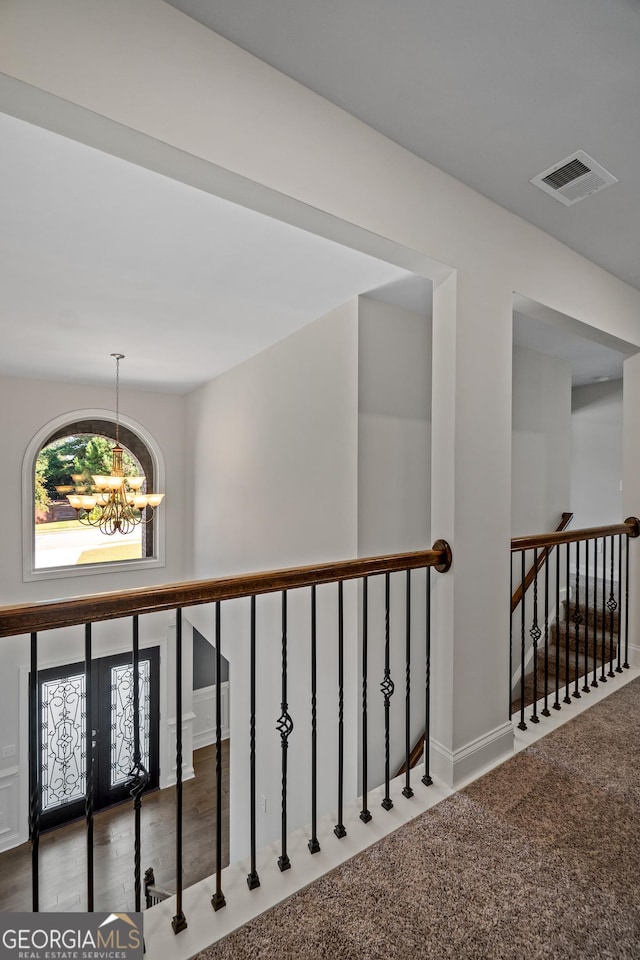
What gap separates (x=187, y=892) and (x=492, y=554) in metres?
1.64

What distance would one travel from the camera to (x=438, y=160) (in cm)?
185

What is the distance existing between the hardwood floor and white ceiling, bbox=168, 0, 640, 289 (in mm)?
5696

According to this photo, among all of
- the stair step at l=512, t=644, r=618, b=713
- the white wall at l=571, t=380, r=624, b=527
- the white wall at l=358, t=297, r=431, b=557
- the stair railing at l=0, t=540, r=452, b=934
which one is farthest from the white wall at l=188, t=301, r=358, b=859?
the white wall at l=571, t=380, r=624, b=527

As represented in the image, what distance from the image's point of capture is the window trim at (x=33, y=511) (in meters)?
5.34

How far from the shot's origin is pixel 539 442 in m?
4.41

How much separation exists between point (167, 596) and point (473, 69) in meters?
1.81

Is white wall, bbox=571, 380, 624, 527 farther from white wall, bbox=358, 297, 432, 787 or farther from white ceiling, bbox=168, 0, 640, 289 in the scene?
white ceiling, bbox=168, 0, 640, 289

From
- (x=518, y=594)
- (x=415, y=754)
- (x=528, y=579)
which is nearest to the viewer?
(x=415, y=754)

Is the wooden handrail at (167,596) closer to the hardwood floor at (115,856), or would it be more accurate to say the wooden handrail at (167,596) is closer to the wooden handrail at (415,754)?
the wooden handrail at (415,754)

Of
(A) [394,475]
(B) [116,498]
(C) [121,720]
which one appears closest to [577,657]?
(A) [394,475]

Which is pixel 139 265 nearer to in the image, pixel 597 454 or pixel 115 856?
pixel 597 454

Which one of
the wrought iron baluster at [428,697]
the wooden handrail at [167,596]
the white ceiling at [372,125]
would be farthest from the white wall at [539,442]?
the wooden handrail at [167,596]

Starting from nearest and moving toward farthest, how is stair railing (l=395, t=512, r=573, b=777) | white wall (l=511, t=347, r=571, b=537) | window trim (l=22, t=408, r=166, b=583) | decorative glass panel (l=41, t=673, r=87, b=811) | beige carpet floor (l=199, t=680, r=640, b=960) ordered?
beige carpet floor (l=199, t=680, r=640, b=960) → stair railing (l=395, t=512, r=573, b=777) → white wall (l=511, t=347, r=571, b=537) → window trim (l=22, t=408, r=166, b=583) → decorative glass panel (l=41, t=673, r=87, b=811)

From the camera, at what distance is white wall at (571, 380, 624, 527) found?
541cm
